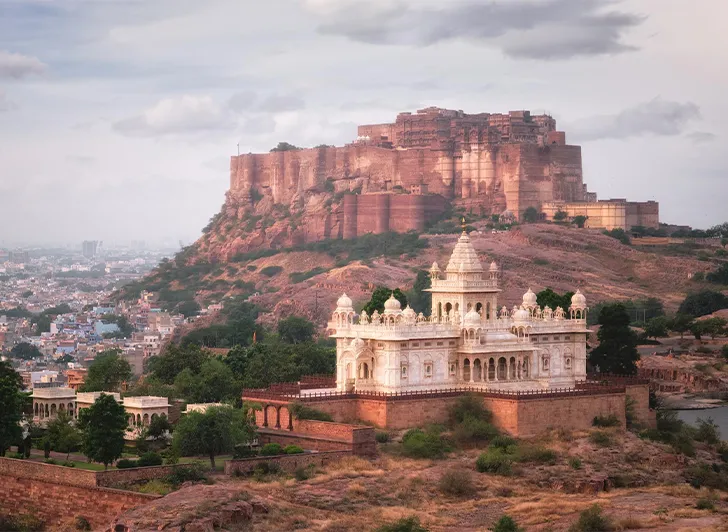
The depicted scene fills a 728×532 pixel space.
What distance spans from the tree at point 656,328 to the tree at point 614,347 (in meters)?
26.8

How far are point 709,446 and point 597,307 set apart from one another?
38.5 metres

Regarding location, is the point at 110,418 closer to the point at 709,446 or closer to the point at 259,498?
the point at 259,498

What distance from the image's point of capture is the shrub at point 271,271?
14400 centimetres

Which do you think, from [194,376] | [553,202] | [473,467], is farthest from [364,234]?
[473,467]

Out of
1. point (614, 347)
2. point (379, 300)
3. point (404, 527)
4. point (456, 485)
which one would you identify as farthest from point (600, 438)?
point (379, 300)

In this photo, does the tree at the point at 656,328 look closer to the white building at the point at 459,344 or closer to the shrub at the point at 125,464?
the white building at the point at 459,344

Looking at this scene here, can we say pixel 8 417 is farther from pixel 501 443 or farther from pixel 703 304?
pixel 703 304

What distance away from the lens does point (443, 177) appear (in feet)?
454

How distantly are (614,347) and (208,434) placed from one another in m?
24.7


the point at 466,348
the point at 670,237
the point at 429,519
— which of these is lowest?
the point at 429,519

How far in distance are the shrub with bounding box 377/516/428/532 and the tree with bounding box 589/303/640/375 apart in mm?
25189

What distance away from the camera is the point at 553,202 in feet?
440

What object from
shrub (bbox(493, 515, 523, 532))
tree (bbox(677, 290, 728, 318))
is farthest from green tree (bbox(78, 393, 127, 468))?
tree (bbox(677, 290, 728, 318))

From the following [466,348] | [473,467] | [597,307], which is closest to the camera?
[473,467]
